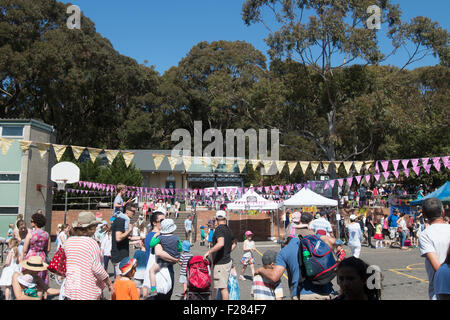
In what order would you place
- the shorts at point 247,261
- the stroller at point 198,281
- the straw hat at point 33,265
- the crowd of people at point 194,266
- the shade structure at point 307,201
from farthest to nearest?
the shade structure at point 307,201, the shorts at point 247,261, the stroller at point 198,281, the straw hat at point 33,265, the crowd of people at point 194,266

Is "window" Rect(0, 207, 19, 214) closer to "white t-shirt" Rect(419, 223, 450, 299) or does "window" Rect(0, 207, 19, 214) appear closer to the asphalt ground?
the asphalt ground

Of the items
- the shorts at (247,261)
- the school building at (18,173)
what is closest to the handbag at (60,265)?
the shorts at (247,261)

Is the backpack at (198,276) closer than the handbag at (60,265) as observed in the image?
No

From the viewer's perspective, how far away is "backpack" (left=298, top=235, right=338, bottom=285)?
4.58m

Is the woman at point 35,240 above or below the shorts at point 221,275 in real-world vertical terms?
above

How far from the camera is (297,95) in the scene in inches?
1013

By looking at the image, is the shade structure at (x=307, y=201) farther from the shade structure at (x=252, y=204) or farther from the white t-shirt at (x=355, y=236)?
the white t-shirt at (x=355, y=236)

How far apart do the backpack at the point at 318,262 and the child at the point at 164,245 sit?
1.77 meters

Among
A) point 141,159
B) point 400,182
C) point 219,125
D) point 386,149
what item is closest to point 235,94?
point 386,149

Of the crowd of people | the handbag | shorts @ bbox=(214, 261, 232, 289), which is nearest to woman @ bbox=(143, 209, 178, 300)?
the crowd of people

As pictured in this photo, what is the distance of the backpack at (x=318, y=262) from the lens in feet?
15.0

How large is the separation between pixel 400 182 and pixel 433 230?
2939 cm
